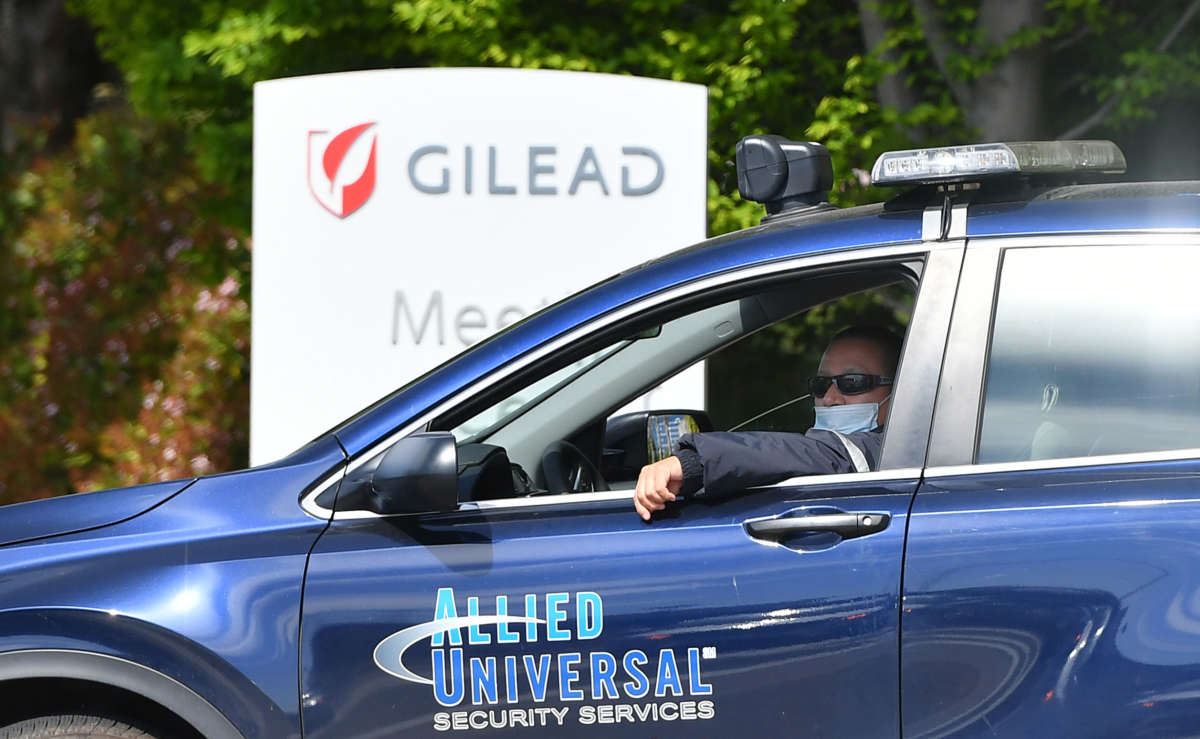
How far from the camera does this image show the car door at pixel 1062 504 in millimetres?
2609

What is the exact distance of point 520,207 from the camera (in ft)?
19.8

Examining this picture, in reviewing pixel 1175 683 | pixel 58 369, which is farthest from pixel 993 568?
pixel 58 369

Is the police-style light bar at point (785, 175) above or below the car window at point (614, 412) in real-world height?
above

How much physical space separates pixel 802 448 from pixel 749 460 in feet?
0.49

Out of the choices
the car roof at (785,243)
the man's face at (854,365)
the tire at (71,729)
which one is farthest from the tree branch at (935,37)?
the tire at (71,729)

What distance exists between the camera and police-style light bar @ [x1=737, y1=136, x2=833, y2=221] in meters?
3.50

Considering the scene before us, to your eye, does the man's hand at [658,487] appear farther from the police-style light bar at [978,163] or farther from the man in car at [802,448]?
the police-style light bar at [978,163]

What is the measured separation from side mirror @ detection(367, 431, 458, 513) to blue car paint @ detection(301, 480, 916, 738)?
10 centimetres

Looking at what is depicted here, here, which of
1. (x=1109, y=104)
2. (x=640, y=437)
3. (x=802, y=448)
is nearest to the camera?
(x=802, y=448)

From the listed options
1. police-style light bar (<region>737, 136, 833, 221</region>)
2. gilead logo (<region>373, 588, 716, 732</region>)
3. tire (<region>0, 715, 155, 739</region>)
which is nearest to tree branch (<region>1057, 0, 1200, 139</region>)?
police-style light bar (<region>737, 136, 833, 221</region>)

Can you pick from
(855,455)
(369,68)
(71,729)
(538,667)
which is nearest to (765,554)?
(855,455)

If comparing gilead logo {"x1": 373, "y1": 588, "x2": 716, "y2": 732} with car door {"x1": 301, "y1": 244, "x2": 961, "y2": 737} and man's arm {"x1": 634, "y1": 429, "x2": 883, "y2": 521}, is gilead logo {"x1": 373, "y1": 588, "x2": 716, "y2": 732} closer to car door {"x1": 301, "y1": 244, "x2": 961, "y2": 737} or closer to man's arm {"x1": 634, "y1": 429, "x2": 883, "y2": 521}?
car door {"x1": 301, "y1": 244, "x2": 961, "y2": 737}

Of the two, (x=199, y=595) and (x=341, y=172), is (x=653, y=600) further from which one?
(x=341, y=172)

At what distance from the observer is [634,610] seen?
2.78 meters
